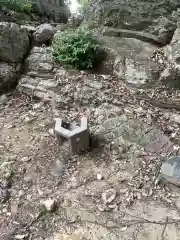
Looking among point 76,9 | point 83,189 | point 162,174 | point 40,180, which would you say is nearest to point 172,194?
point 162,174

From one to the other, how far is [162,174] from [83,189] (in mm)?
1088

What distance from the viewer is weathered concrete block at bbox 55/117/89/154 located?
4.13 metres

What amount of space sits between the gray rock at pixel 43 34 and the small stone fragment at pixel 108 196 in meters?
3.62

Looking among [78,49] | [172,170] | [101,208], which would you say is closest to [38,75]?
[78,49]

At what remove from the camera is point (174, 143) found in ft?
14.6

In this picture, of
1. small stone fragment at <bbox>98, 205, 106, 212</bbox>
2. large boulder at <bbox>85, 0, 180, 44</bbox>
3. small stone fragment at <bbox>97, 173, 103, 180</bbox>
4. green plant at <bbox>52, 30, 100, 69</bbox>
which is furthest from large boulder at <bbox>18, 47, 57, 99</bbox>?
small stone fragment at <bbox>98, 205, 106, 212</bbox>

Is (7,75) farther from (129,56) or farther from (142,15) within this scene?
(142,15)

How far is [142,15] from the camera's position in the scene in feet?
19.1

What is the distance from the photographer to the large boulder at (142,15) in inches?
223

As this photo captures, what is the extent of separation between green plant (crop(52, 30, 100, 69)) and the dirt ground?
1.05 metres

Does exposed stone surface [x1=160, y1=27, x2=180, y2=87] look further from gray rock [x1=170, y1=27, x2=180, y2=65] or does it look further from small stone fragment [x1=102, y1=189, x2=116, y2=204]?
small stone fragment [x1=102, y1=189, x2=116, y2=204]

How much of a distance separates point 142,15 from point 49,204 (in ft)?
13.4

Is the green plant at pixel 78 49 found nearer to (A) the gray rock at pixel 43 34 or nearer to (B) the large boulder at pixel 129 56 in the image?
(B) the large boulder at pixel 129 56

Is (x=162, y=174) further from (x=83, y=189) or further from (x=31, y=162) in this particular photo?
(x=31, y=162)
